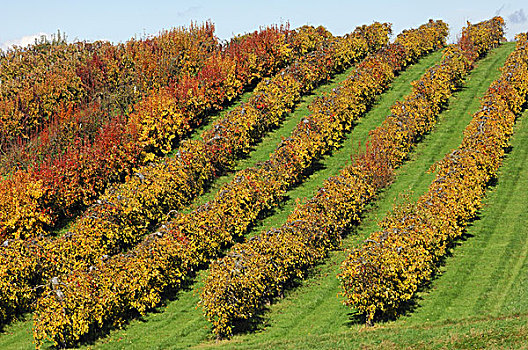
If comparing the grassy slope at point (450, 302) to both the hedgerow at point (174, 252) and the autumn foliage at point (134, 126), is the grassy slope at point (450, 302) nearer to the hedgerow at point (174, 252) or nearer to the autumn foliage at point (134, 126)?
the hedgerow at point (174, 252)

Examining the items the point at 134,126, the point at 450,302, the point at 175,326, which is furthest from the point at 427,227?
the point at 134,126

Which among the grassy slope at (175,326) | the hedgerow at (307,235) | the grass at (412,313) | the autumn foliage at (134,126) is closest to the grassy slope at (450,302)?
the grass at (412,313)

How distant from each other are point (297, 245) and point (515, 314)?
6.41 m

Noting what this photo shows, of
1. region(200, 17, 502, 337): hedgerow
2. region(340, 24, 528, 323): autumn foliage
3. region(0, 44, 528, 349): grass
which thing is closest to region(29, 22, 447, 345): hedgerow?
region(0, 44, 528, 349): grass

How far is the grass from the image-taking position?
16.0 m

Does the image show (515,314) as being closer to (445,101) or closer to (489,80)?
(445,101)

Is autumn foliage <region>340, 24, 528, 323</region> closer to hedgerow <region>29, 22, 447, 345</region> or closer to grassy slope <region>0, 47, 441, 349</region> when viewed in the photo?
grassy slope <region>0, 47, 441, 349</region>

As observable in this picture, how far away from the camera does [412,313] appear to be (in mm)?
17672

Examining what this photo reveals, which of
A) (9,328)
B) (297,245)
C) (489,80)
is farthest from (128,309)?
(489,80)

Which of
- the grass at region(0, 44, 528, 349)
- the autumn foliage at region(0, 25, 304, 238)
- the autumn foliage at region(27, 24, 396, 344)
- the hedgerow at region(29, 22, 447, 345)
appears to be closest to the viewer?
the grass at region(0, 44, 528, 349)

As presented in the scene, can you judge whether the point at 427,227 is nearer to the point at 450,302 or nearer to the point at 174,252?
the point at 450,302

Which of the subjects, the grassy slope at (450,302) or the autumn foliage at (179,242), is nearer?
the grassy slope at (450,302)

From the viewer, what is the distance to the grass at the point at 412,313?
16.0 meters

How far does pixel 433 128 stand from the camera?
3098 centimetres
